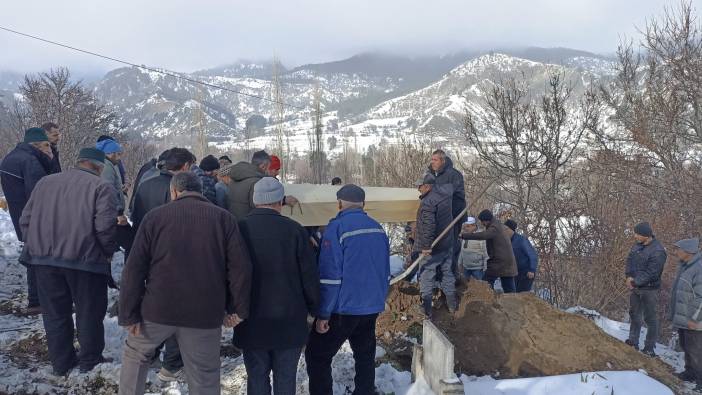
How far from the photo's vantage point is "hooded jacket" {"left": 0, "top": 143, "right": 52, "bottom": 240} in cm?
508

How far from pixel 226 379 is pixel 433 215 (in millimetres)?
2961

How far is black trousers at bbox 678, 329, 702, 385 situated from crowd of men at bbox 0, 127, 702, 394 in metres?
4.32

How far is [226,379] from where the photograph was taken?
421 cm

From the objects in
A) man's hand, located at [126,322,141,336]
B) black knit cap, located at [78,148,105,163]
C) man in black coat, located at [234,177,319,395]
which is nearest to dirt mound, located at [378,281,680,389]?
man in black coat, located at [234,177,319,395]

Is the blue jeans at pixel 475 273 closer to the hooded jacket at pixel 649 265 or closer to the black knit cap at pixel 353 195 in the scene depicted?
the hooded jacket at pixel 649 265

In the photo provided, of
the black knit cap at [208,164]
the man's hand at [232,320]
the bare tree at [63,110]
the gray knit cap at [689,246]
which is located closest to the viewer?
the man's hand at [232,320]

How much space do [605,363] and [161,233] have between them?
16.9 ft

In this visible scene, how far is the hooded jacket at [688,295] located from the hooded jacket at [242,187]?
5.09 metres

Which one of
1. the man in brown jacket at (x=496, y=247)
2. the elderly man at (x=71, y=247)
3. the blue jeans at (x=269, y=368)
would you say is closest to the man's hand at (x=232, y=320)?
the blue jeans at (x=269, y=368)

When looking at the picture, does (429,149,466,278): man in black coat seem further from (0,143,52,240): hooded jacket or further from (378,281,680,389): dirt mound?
(0,143,52,240): hooded jacket

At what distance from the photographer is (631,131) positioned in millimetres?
16750

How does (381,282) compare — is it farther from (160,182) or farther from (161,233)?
(160,182)

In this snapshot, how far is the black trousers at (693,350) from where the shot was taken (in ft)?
18.8

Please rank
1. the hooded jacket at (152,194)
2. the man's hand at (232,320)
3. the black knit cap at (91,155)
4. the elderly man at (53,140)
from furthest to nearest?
the elderly man at (53,140) < the hooded jacket at (152,194) < the black knit cap at (91,155) < the man's hand at (232,320)
